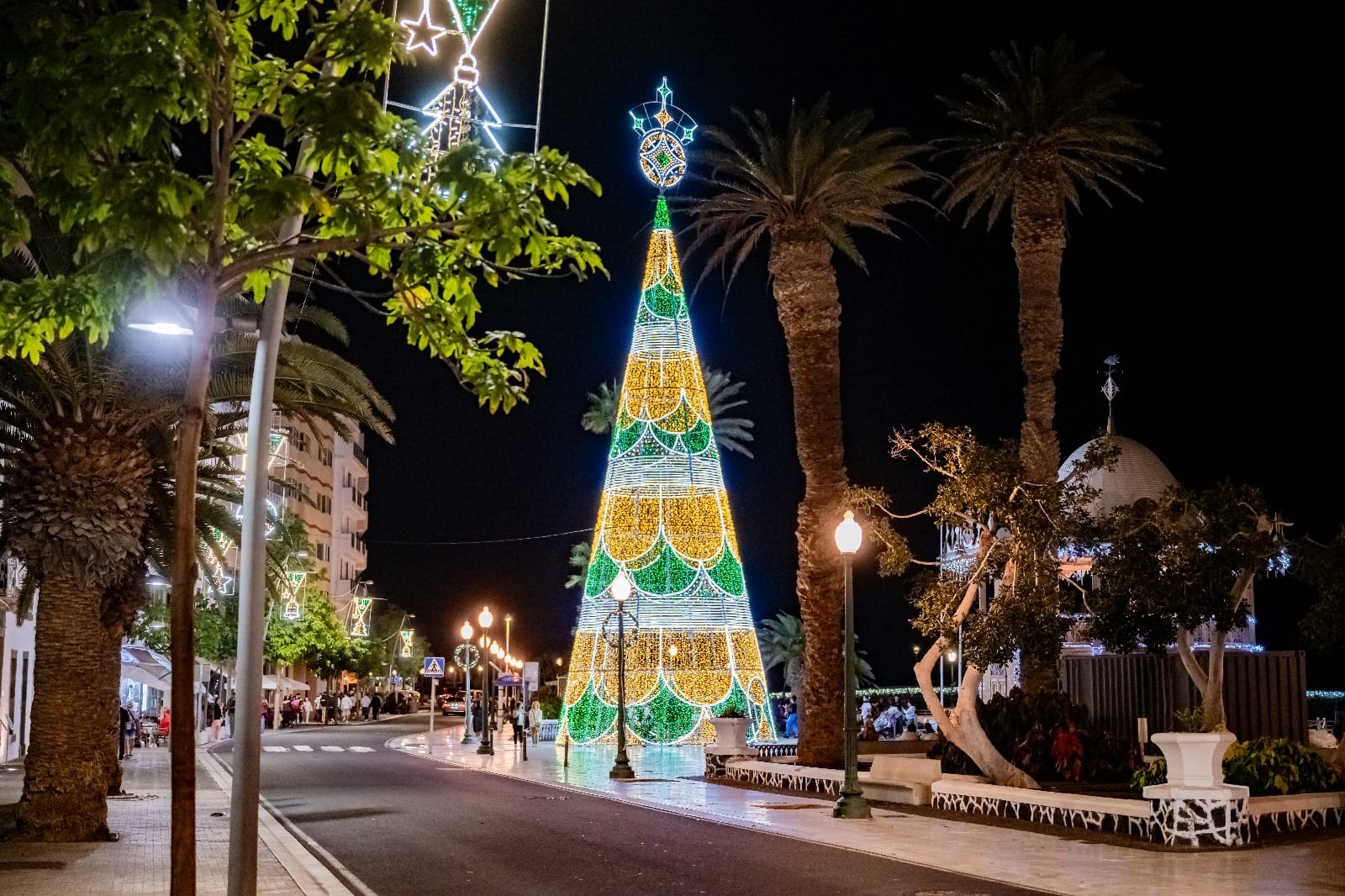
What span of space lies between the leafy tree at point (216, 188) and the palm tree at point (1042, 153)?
809 inches

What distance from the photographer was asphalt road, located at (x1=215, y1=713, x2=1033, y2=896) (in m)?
14.2

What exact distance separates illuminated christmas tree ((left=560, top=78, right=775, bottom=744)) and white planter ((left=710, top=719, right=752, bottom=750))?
786cm

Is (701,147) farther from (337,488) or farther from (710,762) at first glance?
(337,488)

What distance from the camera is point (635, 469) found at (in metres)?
40.0

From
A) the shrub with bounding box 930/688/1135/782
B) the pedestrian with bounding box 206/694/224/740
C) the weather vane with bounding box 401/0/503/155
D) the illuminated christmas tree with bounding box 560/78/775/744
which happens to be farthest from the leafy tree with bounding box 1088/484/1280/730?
the pedestrian with bounding box 206/694/224/740

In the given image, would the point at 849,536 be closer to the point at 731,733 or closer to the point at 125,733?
Result: the point at 731,733

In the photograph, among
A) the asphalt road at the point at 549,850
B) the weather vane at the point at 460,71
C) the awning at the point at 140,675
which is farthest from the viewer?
the awning at the point at 140,675

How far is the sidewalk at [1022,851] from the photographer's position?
14.1 metres

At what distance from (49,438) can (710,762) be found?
1720 cm

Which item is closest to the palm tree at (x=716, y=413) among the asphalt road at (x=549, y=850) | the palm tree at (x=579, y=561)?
the palm tree at (x=579, y=561)

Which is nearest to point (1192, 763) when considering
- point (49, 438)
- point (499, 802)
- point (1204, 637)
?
point (499, 802)

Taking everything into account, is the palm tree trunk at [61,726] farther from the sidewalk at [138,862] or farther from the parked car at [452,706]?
the parked car at [452,706]

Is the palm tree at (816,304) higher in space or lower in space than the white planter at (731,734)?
higher

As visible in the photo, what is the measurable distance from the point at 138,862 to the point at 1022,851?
397 inches
